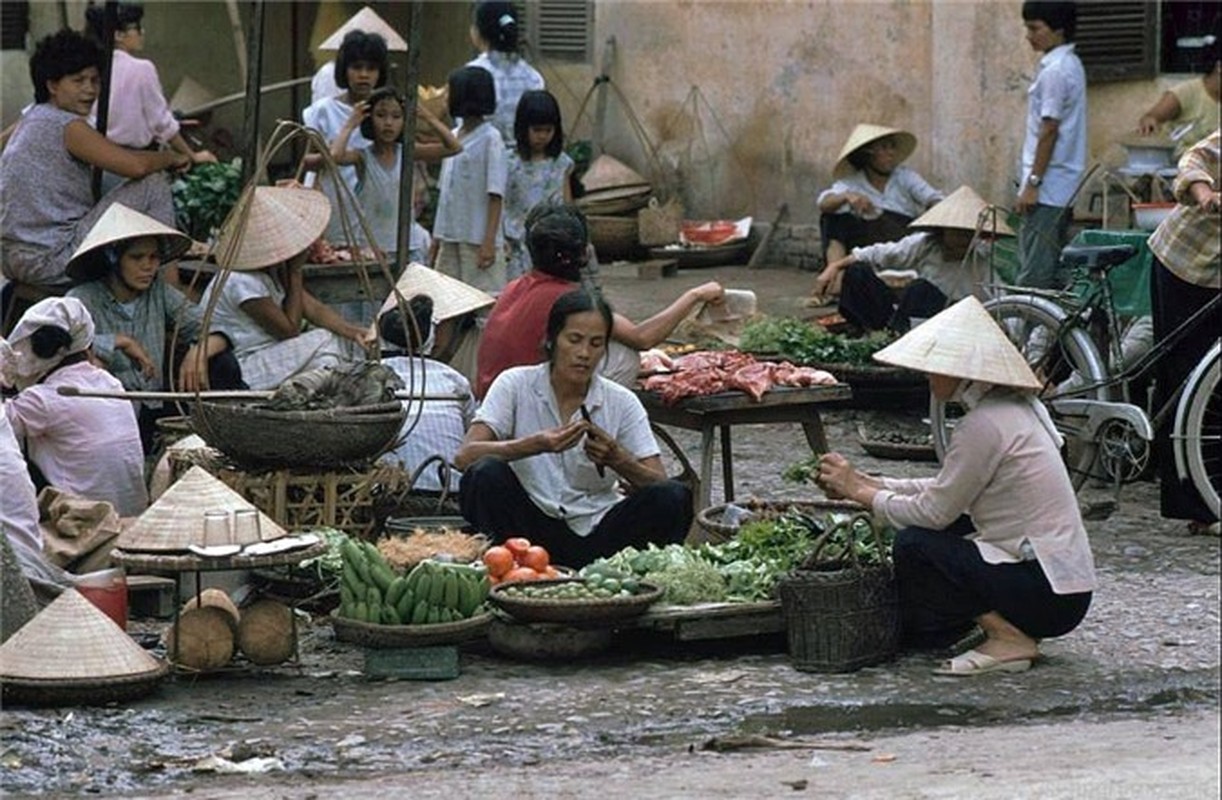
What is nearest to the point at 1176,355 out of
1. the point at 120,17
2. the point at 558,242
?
the point at 558,242

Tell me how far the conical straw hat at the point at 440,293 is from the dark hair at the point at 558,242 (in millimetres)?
809

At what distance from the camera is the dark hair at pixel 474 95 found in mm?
12328

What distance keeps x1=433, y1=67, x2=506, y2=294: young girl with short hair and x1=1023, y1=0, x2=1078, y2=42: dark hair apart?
267 centimetres

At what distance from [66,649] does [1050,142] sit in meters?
6.75

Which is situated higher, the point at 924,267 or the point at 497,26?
the point at 497,26

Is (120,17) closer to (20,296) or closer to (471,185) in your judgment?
(471,185)

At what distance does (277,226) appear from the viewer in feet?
32.8

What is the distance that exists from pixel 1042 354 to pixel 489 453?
3125mm

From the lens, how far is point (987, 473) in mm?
7574

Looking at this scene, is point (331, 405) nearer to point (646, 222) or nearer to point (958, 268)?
point (958, 268)

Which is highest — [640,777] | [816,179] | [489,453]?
[816,179]

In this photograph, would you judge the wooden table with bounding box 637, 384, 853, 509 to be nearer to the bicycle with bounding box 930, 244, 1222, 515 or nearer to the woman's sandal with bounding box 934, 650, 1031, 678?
the bicycle with bounding box 930, 244, 1222, 515

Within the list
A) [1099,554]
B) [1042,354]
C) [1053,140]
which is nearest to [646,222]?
[1053,140]

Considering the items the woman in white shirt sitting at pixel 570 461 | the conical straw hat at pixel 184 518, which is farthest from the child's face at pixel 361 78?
the conical straw hat at pixel 184 518
